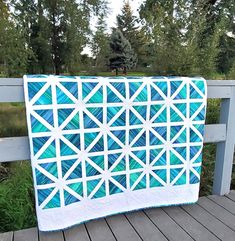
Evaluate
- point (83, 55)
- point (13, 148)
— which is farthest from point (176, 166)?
point (83, 55)

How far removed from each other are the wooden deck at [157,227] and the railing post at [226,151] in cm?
20

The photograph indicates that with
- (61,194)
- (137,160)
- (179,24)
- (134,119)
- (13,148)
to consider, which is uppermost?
(179,24)

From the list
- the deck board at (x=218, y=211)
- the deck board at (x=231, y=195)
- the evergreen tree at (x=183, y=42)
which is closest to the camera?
the deck board at (x=218, y=211)

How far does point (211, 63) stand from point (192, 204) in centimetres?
489

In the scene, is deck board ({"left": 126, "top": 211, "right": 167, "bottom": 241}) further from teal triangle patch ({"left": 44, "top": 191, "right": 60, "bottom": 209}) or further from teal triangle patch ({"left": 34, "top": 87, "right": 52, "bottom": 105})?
teal triangle patch ({"left": 34, "top": 87, "right": 52, "bottom": 105})

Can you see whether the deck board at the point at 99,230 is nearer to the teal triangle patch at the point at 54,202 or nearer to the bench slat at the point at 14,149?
the teal triangle patch at the point at 54,202

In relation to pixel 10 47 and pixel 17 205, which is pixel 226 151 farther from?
pixel 10 47

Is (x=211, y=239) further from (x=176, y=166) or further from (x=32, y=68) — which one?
(x=32, y=68)

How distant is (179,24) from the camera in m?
6.06

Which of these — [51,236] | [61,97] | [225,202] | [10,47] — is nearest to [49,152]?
[61,97]

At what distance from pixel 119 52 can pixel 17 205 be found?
21.9 meters

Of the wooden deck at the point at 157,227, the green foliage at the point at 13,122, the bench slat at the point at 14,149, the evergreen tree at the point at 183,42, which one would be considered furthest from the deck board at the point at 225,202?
the evergreen tree at the point at 183,42

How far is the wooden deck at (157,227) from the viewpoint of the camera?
147 centimetres

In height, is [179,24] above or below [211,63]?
above
